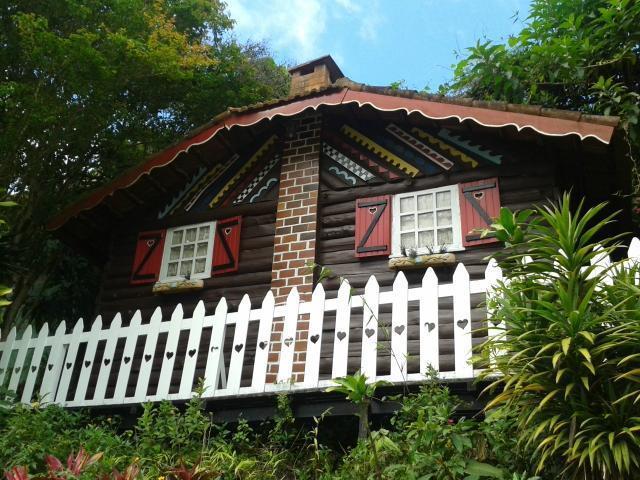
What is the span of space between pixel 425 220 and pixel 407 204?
37 centimetres

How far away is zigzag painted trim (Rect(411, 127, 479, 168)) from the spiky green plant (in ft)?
12.4

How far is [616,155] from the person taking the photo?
783cm

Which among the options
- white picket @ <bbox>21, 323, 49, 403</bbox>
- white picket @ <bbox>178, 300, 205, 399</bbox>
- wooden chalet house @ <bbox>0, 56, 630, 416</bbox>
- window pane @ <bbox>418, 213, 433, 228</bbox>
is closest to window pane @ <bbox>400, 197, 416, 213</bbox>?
wooden chalet house @ <bbox>0, 56, 630, 416</bbox>

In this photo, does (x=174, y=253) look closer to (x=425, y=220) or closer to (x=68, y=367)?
(x=68, y=367)

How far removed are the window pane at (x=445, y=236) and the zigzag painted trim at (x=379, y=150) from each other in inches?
37.3

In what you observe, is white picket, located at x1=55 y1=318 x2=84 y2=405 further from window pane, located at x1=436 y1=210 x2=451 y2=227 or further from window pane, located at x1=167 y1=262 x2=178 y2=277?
window pane, located at x1=436 y1=210 x2=451 y2=227

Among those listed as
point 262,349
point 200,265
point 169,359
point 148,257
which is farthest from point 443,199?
point 148,257

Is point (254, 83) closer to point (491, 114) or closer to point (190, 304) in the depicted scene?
point (190, 304)

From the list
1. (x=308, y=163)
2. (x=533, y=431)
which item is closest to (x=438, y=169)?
(x=308, y=163)

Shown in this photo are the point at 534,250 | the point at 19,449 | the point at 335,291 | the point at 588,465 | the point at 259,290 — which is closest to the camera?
the point at 588,465

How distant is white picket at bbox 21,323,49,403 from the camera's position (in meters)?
7.72

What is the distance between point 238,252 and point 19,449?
4248 millimetres

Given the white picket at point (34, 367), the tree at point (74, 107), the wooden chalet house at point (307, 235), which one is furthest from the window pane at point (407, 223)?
the tree at point (74, 107)

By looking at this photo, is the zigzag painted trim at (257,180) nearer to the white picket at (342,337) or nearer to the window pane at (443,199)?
the window pane at (443,199)
